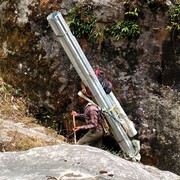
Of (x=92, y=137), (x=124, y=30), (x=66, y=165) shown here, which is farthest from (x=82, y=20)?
(x=66, y=165)

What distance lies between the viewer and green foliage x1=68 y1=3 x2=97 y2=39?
9773 millimetres

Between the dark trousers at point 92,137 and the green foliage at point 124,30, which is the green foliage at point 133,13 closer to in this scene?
the green foliage at point 124,30

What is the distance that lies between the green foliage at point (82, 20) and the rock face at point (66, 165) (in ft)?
19.1

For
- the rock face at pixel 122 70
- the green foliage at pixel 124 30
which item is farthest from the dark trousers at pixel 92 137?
the green foliage at pixel 124 30

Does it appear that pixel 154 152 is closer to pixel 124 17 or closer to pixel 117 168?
pixel 124 17

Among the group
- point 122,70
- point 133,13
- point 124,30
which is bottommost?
point 122,70

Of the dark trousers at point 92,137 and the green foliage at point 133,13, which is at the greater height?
the green foliage at point 133,13

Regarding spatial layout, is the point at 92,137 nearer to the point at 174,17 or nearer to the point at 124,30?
the point at 124,30

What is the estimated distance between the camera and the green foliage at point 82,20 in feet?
32.1

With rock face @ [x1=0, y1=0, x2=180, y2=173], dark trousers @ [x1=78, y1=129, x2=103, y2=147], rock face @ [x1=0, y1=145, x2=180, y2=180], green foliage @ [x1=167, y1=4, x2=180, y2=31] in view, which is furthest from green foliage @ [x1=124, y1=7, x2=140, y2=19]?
rock face @ [x1=0, y1=145, x2=180, y2=180]

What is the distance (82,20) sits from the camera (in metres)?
9.85

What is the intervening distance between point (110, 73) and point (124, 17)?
138 cm

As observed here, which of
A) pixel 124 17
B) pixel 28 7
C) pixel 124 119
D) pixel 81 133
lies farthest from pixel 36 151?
pixel 28 7

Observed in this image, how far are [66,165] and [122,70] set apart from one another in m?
5.87
